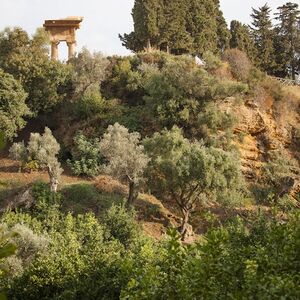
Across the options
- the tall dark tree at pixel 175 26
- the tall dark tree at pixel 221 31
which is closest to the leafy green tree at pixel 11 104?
the tall dark tree at pixel 175 26

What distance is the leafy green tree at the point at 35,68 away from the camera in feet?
111

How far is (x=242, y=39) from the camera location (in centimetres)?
4162

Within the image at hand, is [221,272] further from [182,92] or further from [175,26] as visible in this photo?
[175,26]

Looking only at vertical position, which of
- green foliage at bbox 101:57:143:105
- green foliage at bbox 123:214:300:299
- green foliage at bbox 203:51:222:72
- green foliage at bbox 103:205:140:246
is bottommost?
green foliage at bbox 103:205:140:246

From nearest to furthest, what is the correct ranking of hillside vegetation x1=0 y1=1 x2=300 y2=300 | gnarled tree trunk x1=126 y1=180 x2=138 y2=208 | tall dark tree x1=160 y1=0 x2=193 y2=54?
hillside vegetation x1=0 y1=1 x2=300 y2=300, gnarled tree trunk x1=126 y1=180 x2=138 y2=208, tall dark tree x1=160 y1=0 x2=193 y2=54

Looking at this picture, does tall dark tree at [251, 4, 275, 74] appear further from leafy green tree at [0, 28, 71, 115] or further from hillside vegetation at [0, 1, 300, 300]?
leafy green tree at [0, 28, 71, 115]

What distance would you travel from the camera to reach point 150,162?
2412 cm

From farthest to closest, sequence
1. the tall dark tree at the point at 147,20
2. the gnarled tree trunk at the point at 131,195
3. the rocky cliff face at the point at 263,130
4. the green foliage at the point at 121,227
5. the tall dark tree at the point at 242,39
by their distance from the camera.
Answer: the tall dark tree at the point at 242,39, the tall dark tree at the point at 147,20, the rocky cliff face at the point at 263,130, the gnarled tree trunk at the point at 131,195, the green foliage at the point at 121,227

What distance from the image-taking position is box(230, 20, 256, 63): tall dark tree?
4125 centimetres

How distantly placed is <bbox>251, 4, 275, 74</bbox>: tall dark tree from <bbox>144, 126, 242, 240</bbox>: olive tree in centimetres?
1934

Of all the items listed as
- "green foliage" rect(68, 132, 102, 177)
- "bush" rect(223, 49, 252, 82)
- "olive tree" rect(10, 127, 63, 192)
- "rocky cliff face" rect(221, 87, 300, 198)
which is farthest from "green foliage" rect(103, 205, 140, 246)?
"bush" rect(223, 49, 252, 82)

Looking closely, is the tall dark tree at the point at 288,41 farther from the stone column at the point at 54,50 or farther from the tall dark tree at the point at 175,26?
the stone column at the point at 54,50

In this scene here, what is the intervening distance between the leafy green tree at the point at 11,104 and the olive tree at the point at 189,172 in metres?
10.5

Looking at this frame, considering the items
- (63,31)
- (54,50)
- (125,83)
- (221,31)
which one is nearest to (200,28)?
(221,31)
